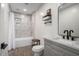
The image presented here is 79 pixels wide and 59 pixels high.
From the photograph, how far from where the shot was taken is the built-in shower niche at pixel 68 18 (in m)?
1.66

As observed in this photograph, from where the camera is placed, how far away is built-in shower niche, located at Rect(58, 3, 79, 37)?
1657mm

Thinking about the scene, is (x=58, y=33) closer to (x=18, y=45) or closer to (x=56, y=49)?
(x=56, y=49)

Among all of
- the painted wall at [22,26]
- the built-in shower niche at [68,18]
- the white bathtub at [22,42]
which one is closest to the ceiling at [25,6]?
the painted wall at [22,26]

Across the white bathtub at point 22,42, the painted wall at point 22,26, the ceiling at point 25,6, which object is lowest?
the white bathtub at point 22,42

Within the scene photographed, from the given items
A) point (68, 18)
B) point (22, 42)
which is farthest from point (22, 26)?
point (68, 18)

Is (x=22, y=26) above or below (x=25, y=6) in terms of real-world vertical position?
below

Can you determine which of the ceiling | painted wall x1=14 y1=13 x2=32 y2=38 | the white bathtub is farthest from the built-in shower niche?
painted wall x1=14 y1=13 x2=32 y2=38

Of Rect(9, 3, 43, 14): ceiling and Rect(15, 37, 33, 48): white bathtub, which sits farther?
Rect(15, 37, 33, 48): white bathtub

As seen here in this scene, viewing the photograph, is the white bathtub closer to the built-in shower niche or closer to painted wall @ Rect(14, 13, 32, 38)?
painted wall @ Rect(14, 13, 32, 38)

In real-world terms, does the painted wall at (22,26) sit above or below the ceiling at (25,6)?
below

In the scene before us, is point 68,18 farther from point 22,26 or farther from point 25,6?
point 22,26

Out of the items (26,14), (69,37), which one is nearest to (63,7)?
(69,37)

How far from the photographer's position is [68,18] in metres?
1.91

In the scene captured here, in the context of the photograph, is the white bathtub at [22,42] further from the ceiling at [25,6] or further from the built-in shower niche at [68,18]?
the built-in shower niche at [68,18]
